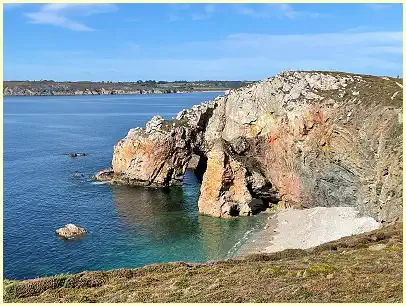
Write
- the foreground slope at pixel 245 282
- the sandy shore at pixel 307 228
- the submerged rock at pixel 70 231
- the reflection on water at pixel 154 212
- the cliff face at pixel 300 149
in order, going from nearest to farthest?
the foreground slope at pixel 245 282
the sandy shore at pixel 307 228
the submerged rock at pixel 70 231
the cliff face at pixel 300 149
the reflection on water at pixel 154 212

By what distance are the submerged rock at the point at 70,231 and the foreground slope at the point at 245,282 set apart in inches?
991

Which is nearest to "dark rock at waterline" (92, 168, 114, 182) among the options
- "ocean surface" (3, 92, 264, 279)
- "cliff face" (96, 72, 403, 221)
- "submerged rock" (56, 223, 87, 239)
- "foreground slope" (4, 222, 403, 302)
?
"ocean surface" (3, 92, 264, 279)

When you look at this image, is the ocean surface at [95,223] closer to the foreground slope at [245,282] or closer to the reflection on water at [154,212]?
the reflection on water at [154,212]

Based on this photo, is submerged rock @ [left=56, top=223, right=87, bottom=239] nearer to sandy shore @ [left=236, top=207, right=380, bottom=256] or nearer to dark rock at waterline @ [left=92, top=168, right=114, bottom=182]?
sandy shore @ [left=236, top=207, right=380, bottom=256]

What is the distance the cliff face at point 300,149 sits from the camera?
176ft

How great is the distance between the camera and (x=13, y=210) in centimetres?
6216

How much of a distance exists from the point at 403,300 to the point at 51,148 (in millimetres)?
104811

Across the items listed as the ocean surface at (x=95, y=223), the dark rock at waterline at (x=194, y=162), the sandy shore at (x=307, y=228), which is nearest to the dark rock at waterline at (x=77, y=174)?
the ocean surface at (x=95, y=223)

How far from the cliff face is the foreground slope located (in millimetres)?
22241

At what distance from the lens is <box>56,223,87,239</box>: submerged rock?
174 feet

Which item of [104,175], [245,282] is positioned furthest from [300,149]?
[245,282]

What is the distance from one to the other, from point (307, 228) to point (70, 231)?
27.7 meters

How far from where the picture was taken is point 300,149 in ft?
206

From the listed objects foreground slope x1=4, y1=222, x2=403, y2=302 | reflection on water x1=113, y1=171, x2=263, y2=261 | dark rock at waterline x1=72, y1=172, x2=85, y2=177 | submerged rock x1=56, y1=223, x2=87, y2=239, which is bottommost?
reflection on water x1=113, y1=171, x2=263, y2=261
